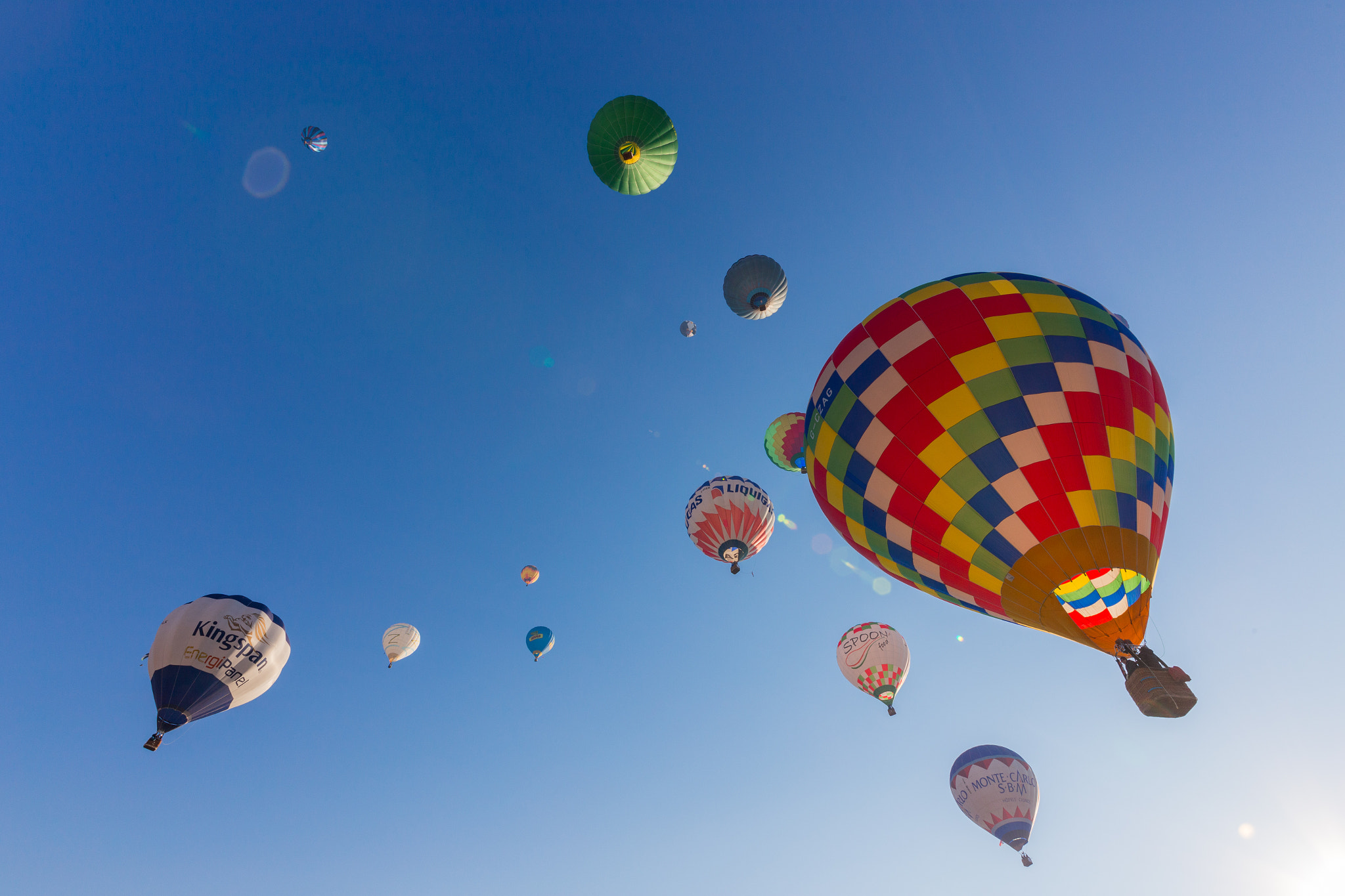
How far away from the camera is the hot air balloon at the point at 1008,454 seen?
5.85 metres

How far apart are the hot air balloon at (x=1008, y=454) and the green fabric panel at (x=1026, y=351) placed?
21mm

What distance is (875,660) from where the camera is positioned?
14203 millimetres

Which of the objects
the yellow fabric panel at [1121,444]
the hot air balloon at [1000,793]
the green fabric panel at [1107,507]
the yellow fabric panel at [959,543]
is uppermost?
the yellow fabric panel at [1121,444]

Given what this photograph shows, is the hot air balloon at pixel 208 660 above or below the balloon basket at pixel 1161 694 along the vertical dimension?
above

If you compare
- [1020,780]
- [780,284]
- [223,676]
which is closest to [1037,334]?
[780,284]

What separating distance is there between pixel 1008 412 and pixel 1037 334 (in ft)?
4.28

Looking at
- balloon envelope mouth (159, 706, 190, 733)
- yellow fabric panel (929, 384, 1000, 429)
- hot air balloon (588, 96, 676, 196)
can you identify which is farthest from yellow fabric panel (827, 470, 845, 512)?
balloon envelope mouth (159, 706, 190, 733)

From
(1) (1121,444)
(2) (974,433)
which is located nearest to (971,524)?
(2) (974,433)

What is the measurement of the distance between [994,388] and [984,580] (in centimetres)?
242

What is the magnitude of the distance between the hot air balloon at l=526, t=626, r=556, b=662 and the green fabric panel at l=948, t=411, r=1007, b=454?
17619 millimetres

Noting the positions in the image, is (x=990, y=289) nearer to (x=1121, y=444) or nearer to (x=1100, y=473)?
(x=1121, y=444)

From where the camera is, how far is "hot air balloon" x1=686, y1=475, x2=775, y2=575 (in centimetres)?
1401

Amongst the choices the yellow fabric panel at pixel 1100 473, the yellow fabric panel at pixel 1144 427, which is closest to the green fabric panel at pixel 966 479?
the yellow fabric panel at pixel 1100 473

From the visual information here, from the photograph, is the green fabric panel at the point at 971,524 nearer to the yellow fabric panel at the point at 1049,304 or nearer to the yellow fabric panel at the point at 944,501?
the yellow fabric panel at the point at 944,501
